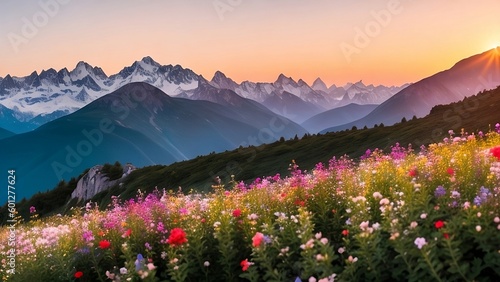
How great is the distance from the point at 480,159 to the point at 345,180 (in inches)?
104

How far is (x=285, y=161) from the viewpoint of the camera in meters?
60.9

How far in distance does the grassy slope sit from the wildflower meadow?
36332 mm

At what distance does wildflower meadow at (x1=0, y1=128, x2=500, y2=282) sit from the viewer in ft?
19.5

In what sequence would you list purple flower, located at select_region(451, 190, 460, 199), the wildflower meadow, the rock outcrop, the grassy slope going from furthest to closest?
1. the rock outcrop
2. the grassy slope
3. purple flower, located at select_region(451, 190, 460, 199)
4. the wildflower meadow

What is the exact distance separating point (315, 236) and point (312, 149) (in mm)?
58166

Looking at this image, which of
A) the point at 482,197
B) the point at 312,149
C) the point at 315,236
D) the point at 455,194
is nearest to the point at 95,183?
the point at 312,149

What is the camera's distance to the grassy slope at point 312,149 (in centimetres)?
5022


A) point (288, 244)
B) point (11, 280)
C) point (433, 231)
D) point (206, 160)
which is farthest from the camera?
point (206, 160)

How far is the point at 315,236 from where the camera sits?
7.09m

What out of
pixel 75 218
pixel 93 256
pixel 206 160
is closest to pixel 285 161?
pixel 206 160

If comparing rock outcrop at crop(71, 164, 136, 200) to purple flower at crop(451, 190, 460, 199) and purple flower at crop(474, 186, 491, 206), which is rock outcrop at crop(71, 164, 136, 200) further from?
purple flower at crop(474, 186, 491, 206)

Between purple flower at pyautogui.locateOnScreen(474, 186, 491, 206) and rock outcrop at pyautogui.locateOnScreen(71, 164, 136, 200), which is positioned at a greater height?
rock outcrop at pyautogui.locateOnScreen(71, 164, 136, 200)

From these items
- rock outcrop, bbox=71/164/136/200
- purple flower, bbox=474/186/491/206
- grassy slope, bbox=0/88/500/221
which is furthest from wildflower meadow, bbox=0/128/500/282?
rock outcrop, bbox=71/164/136/200

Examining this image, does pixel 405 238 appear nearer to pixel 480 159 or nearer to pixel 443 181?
pixel 443 181
